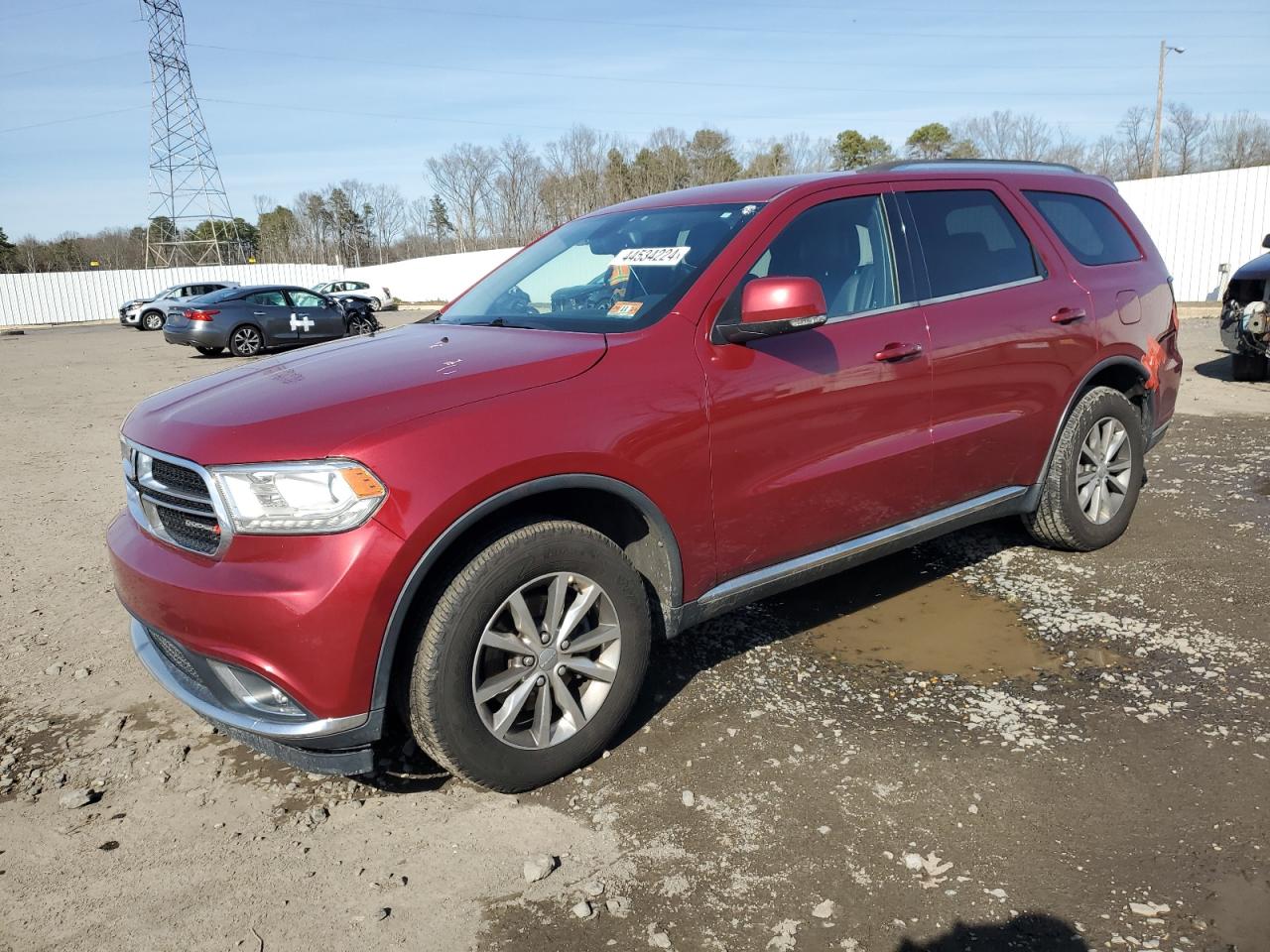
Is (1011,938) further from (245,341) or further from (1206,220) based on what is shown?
(1206,220)

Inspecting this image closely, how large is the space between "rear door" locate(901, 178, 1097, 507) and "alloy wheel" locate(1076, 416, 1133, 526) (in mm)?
385

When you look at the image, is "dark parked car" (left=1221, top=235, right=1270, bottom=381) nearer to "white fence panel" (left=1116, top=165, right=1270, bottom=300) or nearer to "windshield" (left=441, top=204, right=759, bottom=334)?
"windshield" (left=441, top=204, right=759, bottom=334)

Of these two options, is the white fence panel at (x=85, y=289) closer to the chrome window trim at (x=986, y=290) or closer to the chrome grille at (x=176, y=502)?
the chrome grille at (x=176, y=502)

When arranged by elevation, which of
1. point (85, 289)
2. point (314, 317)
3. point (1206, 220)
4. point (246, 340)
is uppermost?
point (85, 289)

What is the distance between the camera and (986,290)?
4.06 metres

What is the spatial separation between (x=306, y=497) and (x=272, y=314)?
18.9 meters

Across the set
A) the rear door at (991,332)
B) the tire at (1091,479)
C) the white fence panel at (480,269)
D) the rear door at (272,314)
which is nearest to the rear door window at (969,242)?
the rear door at (991,332)

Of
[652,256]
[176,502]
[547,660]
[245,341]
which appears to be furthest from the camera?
[245,341]

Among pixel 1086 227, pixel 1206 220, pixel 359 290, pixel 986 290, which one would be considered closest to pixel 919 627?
pixel 986 290

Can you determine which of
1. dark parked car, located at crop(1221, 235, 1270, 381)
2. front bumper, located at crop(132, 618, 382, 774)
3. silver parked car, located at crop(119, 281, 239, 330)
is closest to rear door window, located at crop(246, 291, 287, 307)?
silver parked car, located at crop(119, 281, 239, 330)

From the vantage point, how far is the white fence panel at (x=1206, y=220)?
832 inches

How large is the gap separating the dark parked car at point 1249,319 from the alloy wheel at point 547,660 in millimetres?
9307

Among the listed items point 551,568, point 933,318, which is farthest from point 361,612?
Answer: point 933,318

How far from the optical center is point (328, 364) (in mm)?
3141
